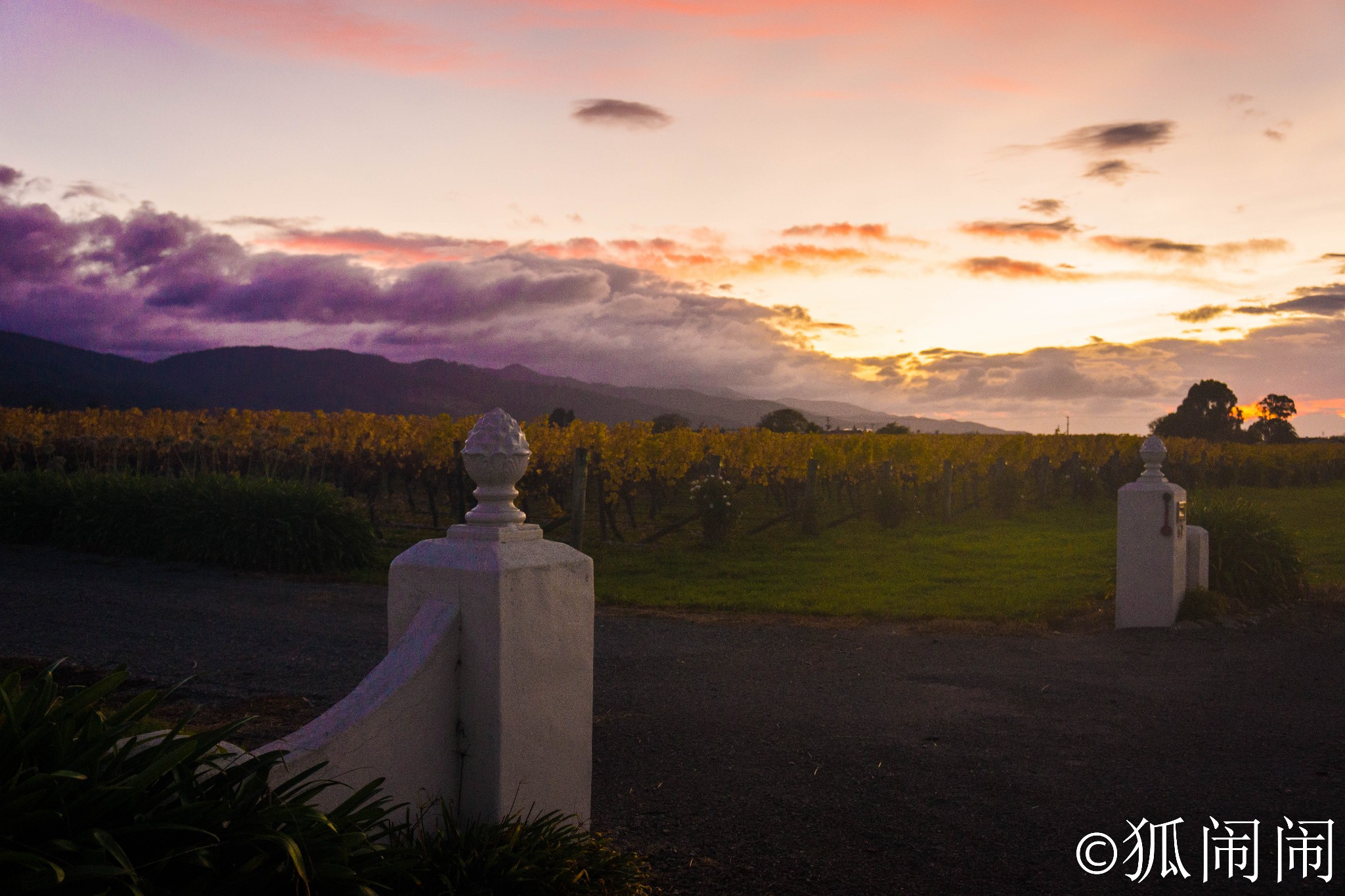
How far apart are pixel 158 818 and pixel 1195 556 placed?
9.36m

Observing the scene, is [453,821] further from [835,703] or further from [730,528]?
[730,528]

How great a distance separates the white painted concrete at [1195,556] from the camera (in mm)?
Answer: 9102

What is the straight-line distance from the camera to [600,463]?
57.4ft

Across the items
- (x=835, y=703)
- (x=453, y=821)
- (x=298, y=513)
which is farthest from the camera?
(x=298, y=513)

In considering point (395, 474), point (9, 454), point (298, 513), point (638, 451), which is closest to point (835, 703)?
point (298, 513)

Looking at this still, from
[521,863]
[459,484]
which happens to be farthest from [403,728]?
[459,484]

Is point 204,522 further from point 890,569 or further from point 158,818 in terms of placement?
point 158,818

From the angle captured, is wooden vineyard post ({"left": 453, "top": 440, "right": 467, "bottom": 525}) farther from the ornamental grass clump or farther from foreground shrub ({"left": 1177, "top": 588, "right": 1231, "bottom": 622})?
foreground shrub ({"left": 1177, "top": 588, "right": 1231, "bottom": 622})

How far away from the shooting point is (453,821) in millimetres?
3000

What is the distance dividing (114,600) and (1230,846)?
32.5ft

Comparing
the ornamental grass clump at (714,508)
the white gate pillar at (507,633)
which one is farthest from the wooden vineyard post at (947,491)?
the white gate pillar at (507,633)

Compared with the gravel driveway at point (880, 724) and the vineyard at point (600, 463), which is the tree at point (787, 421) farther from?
the gravel driveway at point (880, 724)

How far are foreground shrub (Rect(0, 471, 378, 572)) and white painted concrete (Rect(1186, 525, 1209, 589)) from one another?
9518mm

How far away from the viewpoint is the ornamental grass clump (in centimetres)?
1578
